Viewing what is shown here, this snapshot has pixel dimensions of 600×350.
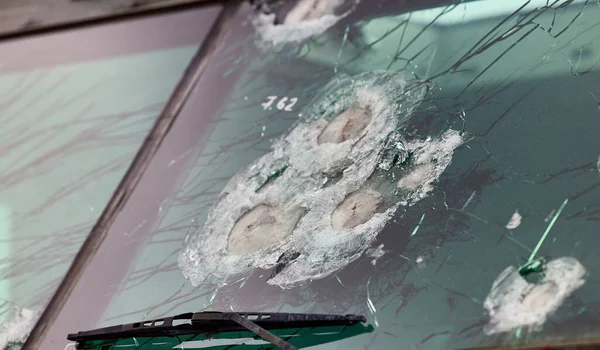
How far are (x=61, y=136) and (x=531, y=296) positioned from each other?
1.68 metres

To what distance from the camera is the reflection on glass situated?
1.99 m

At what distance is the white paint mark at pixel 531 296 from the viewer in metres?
1.28

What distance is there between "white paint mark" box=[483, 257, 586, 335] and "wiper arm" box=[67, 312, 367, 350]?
281 mm

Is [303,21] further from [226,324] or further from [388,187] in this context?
[226,324]

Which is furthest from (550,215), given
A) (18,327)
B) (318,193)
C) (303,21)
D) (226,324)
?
Result: (18,327)

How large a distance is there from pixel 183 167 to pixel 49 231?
1.47 ft

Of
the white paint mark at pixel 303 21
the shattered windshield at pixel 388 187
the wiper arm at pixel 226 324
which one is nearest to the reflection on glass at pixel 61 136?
the shattered windshield at pixel 388 187

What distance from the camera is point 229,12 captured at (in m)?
2.52

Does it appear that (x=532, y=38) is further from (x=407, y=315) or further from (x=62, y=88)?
(x=62, y=88)

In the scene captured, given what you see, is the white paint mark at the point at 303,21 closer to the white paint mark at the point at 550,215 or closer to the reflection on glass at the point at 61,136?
the reflection on glass at the point at 61,136

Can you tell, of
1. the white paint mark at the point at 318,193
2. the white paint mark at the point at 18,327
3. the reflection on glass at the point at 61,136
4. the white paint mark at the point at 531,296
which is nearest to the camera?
the white paint mark at the point at 531,296

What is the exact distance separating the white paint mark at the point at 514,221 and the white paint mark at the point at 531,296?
11 cm

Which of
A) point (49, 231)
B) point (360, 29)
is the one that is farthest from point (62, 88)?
point (360, 29)

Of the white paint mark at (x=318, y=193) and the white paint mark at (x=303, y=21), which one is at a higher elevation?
the white paint mark at (x=303, y=21)
